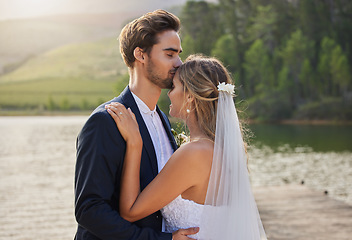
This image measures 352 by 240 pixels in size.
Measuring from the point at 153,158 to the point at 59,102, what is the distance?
90.7 meters

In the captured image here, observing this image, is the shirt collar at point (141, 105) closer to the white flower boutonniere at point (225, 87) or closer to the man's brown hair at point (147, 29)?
the man's brown hair at point (147, 29)

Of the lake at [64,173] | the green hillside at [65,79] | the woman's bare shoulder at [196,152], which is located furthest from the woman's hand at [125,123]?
the green hillside at [65,79]

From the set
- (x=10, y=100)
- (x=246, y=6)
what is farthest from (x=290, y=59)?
(x=10, y=100)

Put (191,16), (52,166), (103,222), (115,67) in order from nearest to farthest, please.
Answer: (103,222) < (52,166) < (191,16) < (115,67)

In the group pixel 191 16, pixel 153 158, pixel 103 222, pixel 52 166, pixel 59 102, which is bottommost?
pixel 59 102

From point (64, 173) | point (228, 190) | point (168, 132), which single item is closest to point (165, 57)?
point (168, 132)

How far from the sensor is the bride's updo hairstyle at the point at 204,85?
218cm

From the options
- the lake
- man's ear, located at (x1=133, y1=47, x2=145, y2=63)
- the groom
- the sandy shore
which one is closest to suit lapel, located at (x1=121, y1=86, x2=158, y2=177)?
the groom

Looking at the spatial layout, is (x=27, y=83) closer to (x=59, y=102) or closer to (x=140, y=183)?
(x=59, y=102)

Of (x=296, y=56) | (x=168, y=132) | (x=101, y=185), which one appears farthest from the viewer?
(x=296, y=56)

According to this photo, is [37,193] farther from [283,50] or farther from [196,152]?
[283,50]

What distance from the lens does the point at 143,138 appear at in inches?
86.0

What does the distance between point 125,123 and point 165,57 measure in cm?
45

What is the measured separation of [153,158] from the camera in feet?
7.22
